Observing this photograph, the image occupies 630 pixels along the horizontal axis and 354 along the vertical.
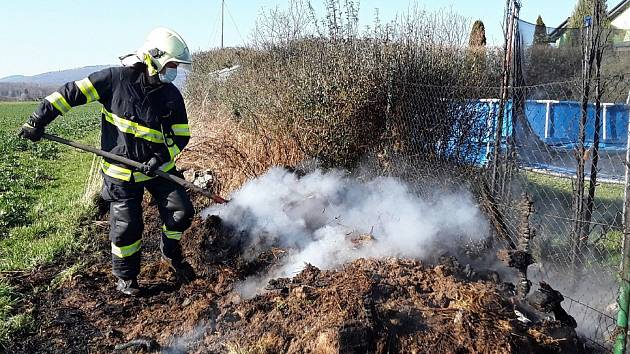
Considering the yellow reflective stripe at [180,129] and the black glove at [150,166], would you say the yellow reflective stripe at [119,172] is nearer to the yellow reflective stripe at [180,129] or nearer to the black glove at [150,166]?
the black glove at [150,166]

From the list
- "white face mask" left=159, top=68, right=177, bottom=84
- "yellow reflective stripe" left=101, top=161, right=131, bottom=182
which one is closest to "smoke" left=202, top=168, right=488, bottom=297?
"yellow reflective stripe" left=101, top=161, right=131, bottom=182

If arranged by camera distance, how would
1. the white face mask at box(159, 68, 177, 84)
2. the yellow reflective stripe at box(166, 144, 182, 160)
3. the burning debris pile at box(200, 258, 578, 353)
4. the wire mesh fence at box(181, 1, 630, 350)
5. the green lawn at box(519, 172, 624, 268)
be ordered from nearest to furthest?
the burning debris pile at box(200, 258, 578, 353), the white face mask at box(159, 68, 177, 84), the yellow reflective stripe at box(166, 144, 182, 160), the green lawn at box(519, 172, 624, 268), the wire mesh fence at box(181, 1, 630, 350)

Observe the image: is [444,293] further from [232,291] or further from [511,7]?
[511,7]

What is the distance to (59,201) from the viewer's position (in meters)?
8.62

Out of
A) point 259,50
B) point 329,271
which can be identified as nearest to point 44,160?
point 259,50

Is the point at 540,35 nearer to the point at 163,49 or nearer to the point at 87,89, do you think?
the point at 163,49

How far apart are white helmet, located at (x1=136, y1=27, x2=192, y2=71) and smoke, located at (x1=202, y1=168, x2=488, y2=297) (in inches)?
76.0

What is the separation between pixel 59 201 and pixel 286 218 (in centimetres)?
485

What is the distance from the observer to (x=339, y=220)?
5879 mm

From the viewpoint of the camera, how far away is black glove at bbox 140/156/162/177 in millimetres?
4707

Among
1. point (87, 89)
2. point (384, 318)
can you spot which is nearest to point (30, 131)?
point (87, 89)

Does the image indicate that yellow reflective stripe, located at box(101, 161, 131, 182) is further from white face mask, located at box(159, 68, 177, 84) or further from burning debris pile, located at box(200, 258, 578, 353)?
burning debris pile, located at box(200, 258, 578, 353)

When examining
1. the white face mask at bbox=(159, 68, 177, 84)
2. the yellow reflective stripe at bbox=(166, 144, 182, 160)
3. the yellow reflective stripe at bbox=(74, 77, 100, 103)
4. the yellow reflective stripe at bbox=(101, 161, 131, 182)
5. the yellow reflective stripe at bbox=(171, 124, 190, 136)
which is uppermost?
the white face mask at bbox=(159, 68, 177, 84)

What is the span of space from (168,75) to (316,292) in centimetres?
249
